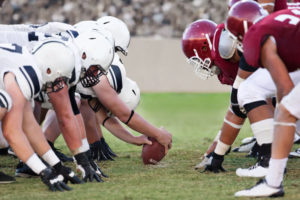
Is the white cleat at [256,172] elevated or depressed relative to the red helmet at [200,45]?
depressed

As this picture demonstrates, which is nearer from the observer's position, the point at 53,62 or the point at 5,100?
the point at 5,100

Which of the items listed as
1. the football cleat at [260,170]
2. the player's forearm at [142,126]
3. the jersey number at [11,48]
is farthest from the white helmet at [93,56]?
the football cleat at [260,170]

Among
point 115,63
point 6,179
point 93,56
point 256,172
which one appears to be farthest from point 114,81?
point 256,172

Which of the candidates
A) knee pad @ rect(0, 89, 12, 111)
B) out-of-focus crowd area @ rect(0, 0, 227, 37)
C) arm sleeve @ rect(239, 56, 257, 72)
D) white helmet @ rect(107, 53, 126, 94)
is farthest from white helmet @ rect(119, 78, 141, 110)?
out-of-focus crowd area @ rect(0, 0, 227, 37)

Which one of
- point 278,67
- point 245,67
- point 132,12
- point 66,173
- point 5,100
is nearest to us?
point 278,67

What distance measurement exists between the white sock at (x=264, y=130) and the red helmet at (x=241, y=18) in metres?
0.69

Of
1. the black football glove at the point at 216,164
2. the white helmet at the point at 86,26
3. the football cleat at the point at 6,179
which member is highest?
the white helmet at the point at 86,26

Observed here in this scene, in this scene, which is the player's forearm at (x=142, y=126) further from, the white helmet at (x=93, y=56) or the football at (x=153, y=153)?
the white helmet at (x=93, y=56)

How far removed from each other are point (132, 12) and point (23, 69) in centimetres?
1157

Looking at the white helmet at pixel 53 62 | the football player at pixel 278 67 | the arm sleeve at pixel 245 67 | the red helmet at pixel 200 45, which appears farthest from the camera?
the red helmet at pixel 200 45

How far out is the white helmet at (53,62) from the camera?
455 cm

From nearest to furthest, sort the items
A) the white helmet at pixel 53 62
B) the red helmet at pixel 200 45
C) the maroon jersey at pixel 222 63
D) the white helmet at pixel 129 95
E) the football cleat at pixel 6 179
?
the white helmet at pixel 53 62
the football cleat at pixel 6 179
the maroon jersey at pixel 222 63
the red helmet at pixel 200 45
the white helmet at pixel 129 95

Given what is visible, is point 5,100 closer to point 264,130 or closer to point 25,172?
point 25,172

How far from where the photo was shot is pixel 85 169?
466 cm
